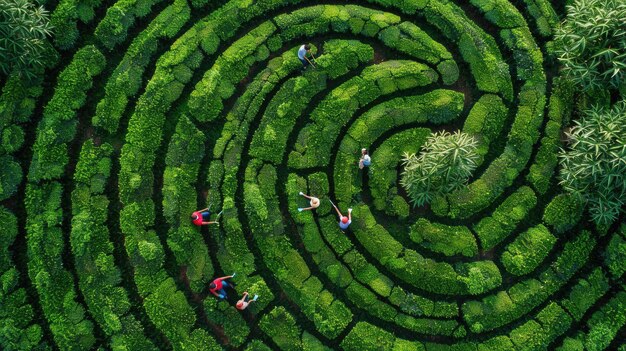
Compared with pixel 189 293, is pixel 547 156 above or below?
above

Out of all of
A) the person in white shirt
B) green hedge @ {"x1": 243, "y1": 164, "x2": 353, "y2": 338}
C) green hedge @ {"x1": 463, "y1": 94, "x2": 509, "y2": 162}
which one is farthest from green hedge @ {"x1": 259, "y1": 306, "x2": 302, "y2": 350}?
green hedge @ {"x1": 463, "y1": 94, "x2": 509, "y2": 162}

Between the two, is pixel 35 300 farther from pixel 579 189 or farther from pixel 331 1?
pixel 579 189

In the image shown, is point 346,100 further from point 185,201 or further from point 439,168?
point 185,201

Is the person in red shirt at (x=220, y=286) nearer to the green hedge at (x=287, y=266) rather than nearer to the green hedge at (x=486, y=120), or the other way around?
the green hedge at (x=287, y=266)

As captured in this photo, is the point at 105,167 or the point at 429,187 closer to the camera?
the point at 429,187

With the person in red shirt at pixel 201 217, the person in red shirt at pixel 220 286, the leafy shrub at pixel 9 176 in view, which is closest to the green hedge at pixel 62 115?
the leafy shrub at pixel 9 176

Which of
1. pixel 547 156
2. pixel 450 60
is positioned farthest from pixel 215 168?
pixel 547 156

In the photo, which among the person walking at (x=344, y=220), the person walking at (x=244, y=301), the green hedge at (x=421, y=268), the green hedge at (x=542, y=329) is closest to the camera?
the person walking at (x=244, y=301)

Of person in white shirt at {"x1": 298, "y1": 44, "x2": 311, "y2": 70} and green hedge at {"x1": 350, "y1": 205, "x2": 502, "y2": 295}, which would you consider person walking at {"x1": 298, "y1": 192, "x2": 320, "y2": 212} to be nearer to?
green hedge at {"x1": 350, "y1": 205, "x2": 502, "y2": 295}
